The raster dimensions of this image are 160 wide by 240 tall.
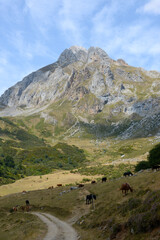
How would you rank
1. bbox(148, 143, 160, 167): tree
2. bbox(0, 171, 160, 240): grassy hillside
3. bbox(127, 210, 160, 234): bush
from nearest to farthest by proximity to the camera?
1. bbox(127, 210, 160, 234): bush
2. bbox(0, 171, 160, 240): grassy hillside
3. bbox(148, 143, 160, 167): tree

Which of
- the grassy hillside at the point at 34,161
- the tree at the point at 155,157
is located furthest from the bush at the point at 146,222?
the grassy hillside at the point at 34,161

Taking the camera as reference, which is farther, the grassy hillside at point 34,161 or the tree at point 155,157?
the grassy hillside at point 34,161

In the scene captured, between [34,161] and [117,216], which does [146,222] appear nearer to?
[117,216]

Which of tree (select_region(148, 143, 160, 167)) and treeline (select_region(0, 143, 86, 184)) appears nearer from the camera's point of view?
tree (select_region(148, 143, 160, 167))

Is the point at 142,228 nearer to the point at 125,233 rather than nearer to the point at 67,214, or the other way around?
the point at 125,233

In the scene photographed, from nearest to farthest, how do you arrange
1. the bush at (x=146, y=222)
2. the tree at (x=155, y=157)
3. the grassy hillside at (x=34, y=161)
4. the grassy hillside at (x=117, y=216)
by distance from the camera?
the bush at (x=146, y=222) < the grassy hillside at (x=117, y=216) < the tree at (x=155, y=157) < the grassy hillside at (x=34, y=161)

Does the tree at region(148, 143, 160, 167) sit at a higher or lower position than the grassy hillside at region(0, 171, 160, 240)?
higher

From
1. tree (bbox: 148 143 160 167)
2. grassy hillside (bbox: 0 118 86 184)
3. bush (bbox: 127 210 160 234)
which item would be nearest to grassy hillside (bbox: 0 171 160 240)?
bush (bbox: 127 210 160 234)

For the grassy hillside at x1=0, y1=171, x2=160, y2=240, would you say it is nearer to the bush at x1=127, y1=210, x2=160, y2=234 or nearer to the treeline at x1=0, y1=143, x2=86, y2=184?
the bush at x1=127, y1=210, x2=160, y2=234

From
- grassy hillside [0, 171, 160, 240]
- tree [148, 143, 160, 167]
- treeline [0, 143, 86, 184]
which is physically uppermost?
treeline [0, 143, 86, 184]

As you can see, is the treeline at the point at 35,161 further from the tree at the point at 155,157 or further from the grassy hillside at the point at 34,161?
the tree at the point at 155,157

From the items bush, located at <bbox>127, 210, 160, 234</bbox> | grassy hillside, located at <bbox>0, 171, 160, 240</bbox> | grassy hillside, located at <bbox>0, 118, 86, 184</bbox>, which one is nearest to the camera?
bush, located at <bbox>127, 210, 160, 234</bbox>

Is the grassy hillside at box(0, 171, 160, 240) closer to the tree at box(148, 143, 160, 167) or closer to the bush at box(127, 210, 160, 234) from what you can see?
the bush at box(127, 210, 160, 234)

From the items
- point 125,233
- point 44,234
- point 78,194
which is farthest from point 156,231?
point 78,194
